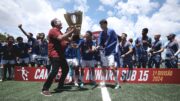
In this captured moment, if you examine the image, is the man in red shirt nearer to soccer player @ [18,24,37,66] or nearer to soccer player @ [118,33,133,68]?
soccer player @ [118,33,133,68]

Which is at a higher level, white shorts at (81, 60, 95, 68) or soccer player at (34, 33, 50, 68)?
soccer player at (34, 33, 50, 68)

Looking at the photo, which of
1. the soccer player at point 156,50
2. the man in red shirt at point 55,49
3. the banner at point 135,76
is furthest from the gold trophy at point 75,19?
the soccer player at point 156,50

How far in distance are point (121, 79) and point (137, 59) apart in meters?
1.89

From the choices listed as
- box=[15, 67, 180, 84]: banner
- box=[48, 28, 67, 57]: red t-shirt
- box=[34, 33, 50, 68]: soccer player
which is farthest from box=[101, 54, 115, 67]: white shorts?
box=[34, 33, 50, 68]: soccer player

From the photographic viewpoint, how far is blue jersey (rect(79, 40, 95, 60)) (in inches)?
466

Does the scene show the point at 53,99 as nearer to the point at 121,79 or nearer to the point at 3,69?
the point at 121,79

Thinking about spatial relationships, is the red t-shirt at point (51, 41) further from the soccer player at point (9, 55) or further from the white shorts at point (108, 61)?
the soccer player at point (9, 55)

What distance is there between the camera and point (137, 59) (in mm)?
14297

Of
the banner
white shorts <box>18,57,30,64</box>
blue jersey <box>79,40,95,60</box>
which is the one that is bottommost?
the banner

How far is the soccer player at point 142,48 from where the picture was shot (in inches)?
528

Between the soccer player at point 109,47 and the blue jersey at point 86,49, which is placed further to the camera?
the blue jersey at point 86,49

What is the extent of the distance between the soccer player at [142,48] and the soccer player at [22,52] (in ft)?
19.2

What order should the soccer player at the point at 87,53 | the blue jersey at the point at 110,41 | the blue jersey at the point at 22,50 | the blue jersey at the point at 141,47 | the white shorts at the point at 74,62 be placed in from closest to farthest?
the blue jersey at the point at 110,41
the white shorts at the point at 74,62
the soccer player at the point at 87,53
the blue jersey at the point at 141,47
the blue jersey at the point at 22,50

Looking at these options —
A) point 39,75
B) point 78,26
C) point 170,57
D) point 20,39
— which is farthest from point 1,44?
point 170,57
